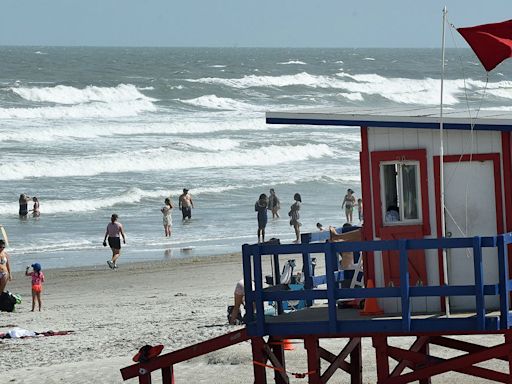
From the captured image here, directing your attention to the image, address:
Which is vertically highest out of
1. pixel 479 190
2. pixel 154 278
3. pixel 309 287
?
pixel 479 190

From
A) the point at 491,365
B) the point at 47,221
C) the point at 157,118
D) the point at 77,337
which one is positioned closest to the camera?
the point at 491,365

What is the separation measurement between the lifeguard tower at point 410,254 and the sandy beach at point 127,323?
10.6 ft

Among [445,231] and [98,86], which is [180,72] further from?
[445,231]

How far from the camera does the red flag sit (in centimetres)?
1138

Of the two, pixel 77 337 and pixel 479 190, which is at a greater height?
pixel 479 190

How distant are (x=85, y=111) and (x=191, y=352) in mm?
62427

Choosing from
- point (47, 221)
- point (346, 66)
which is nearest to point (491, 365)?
point (47, 221)

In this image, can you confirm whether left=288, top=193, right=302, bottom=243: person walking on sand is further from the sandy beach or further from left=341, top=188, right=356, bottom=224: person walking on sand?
the sandy beach

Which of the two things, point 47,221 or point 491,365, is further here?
point 47,221

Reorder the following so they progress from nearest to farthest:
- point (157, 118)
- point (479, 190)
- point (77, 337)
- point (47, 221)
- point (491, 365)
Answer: point (479, 190)
point (491, 365)
point (77, 337)
point (47, 221)
point (157, 118)

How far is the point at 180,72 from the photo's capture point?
350ft

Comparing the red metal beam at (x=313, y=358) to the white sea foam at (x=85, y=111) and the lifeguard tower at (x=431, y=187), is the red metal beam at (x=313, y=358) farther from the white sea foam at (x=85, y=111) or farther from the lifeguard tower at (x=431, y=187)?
the white sea foam at (x=85, y=111)

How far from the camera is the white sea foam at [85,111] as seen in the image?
7038 cm

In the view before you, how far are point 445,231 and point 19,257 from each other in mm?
20288
